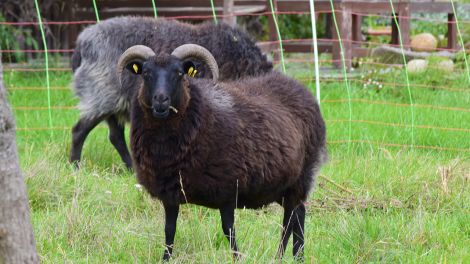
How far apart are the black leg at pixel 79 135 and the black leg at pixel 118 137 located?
0.16 m

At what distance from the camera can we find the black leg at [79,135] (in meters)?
8.15

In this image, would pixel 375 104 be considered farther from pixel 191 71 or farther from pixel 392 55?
pixel 191 71

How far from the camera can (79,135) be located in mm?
8195

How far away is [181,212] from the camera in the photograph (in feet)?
20.7

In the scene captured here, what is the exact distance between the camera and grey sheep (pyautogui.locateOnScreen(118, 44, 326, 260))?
17.2ft

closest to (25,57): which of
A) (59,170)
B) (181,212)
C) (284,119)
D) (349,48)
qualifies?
(349,48)

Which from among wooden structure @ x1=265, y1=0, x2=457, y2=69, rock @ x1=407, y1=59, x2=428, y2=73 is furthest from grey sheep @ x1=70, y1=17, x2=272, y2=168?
rock @ x1=407, y1=59, x2=428, y2=73

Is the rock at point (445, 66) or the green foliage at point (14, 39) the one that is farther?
the green foliage at point (14, 39)

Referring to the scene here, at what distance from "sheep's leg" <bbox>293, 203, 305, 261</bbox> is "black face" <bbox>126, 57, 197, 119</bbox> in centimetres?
112

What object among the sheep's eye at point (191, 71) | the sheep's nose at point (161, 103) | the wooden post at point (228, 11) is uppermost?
the wooden post at point (228, 11)

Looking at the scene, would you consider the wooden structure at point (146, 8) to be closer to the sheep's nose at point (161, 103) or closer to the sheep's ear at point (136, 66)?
the sheep's ear at point (136, 66)

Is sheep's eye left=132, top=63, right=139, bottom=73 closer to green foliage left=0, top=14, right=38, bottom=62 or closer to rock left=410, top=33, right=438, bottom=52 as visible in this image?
green foliage left=0, top=14, right=38, bottom=62

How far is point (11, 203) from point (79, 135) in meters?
4.63

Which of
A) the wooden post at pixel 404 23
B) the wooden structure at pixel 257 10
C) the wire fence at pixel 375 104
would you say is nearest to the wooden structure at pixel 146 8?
the wooden structure at pixel 257 10
